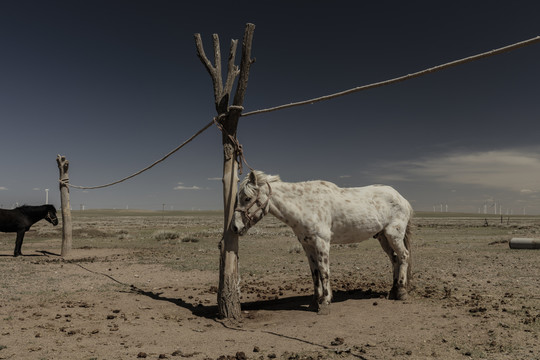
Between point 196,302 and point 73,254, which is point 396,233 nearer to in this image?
point 196,302

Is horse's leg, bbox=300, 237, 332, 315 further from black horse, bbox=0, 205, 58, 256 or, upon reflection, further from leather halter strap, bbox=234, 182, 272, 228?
black horse, bbox=0, 205, 58, 256

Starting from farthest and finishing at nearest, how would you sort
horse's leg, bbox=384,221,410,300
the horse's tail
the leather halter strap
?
the horse's tail, horse's leg, bbox=384,221,410,300, the leather halter strap

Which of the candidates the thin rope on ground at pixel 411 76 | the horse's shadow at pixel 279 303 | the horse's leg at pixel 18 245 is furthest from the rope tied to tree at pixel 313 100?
the horse's leg at pixel 18 245

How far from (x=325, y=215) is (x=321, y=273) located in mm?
1135

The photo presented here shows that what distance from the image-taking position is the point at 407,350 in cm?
518

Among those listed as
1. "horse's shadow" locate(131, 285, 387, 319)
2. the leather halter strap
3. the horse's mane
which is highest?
the horse's mane

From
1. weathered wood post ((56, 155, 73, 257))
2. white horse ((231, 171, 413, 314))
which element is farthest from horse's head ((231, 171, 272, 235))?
weathered wood post ((56, 155, 73, 257))

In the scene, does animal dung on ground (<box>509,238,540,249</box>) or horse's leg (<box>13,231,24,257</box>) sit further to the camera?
animal dung on ground (<box>509,238,540,249</box>)

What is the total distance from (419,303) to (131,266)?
35.0ft

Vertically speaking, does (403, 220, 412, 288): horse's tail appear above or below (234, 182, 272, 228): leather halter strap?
below

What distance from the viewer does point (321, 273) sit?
7.24 meters

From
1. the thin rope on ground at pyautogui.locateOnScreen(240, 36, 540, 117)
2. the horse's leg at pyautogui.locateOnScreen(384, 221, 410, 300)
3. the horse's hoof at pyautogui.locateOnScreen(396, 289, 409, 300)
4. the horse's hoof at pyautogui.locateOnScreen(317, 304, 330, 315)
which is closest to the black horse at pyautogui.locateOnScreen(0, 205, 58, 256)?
the thin rope on ground at pyautogui.locateOnScreen(240, 36, 540, 117)

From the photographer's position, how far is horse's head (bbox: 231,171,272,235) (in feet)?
22.9

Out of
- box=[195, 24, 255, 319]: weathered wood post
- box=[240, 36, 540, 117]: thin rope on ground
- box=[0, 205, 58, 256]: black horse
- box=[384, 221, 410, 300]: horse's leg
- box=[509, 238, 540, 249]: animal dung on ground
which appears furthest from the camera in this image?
box=[509, 238, 540, 249]: animal dung on ground
